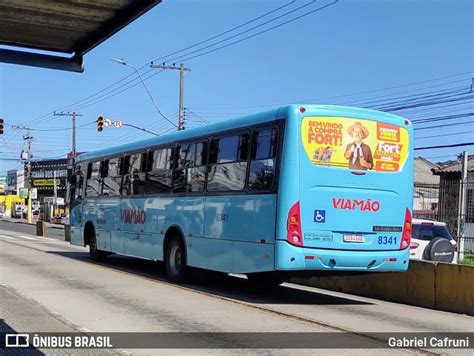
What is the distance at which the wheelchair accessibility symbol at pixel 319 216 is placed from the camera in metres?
10.1

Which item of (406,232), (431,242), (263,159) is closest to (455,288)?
(406,232)

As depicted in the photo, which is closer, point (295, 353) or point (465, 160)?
point (295, 353)

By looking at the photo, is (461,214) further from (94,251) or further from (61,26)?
(94,251)

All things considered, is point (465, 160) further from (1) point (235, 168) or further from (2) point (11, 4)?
(2) point (11, 4)

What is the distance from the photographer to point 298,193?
10.0 meters

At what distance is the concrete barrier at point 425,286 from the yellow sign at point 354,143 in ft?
6.63

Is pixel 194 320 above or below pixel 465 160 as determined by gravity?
below

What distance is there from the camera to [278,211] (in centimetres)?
1001

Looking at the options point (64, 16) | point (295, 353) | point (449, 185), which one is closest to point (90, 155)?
point (295, 353)

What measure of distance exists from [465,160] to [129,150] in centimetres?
849

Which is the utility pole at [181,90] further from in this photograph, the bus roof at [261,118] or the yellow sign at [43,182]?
the yellow sign at [43,182]

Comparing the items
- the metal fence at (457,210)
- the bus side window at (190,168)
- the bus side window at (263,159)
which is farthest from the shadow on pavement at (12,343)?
the metal fence at (457,210)

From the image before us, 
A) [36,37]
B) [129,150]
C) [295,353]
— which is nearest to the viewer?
[36,37]

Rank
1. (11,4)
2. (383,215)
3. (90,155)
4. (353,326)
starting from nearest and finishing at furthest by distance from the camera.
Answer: (11,4) < (353,326) < (383,215) < (90,155)
